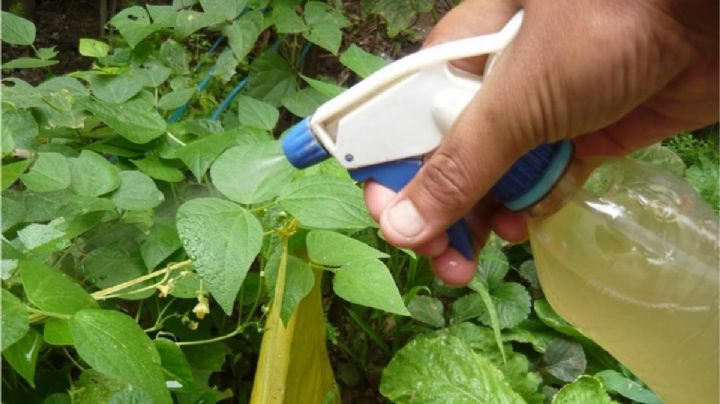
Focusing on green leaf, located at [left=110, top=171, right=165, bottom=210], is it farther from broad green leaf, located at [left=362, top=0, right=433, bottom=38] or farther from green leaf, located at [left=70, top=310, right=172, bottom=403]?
broad green leaf, located at [left=362, top=0, right=433, bottom=38]

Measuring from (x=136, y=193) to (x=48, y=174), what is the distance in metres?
0.12

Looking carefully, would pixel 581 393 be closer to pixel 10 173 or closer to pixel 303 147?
pixel 303 147

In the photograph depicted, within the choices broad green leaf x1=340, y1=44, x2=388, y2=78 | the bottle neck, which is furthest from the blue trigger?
broad green leaf x1=340, y1=44, x2=388, y2=78

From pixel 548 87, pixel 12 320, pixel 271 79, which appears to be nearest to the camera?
pixel 548 87

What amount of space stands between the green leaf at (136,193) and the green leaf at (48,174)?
0.07 m

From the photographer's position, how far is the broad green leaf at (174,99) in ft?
4.43

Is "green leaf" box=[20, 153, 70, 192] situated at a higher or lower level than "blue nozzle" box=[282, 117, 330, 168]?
lower

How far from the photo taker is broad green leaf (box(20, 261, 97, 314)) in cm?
88

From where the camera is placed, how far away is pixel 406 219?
2.62 feet

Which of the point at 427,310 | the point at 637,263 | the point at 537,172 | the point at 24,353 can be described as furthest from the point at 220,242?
the point at 427,310

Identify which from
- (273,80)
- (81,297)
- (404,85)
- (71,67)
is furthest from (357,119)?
(71,67)

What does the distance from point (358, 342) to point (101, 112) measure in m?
0.66

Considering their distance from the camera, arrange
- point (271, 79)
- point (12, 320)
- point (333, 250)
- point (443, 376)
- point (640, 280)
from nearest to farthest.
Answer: point (12, 320) → point (640, 280) → point (333, 250) → point (443, 376) → point (271, 79)

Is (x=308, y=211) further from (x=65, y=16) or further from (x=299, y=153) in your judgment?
(x=65, y=16)
